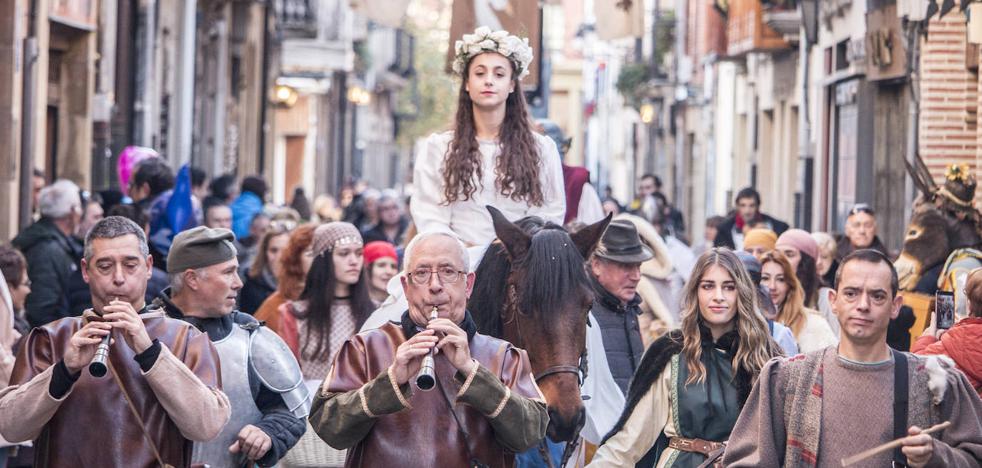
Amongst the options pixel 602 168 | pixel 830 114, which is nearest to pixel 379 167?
pixel 602 168

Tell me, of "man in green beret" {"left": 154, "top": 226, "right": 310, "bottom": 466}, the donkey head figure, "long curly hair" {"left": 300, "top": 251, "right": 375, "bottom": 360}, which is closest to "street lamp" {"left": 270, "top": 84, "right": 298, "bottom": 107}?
the donkey head figure

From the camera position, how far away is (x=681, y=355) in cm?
732

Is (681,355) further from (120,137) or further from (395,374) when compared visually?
(120,137)

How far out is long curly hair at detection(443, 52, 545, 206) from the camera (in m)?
8.64

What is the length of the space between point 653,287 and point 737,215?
7704mm

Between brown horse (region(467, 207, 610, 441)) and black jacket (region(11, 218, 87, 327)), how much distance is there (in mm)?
4659

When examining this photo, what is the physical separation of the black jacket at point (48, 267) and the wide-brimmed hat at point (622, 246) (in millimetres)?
3484

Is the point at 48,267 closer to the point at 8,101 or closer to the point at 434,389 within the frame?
the point at 8,101

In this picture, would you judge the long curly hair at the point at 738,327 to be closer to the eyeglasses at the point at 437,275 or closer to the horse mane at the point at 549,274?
the horse mane at the point at 549,274

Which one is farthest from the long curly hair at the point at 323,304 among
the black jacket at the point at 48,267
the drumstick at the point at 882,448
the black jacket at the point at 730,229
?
the black jacket at the point at 730,229

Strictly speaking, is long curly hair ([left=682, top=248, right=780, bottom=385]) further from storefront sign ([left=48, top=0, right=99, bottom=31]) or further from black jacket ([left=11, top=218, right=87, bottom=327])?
storefront sign ([left=48, top=0, right=99, bottom=31])

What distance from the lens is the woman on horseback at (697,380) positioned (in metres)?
7.18

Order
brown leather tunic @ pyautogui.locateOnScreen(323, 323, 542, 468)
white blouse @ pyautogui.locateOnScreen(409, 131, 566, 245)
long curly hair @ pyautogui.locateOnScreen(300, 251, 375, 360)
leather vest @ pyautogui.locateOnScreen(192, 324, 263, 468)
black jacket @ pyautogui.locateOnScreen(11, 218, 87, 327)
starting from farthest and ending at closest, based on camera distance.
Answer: black jacket @ pyautogui.locateOnScreen(11, 218, 87, 327) → long curly hair @ pyautogui.locateOnScreen(300, 251, 375, 360) → white blouse @ pyautogui.locateOnScreen(409, 131, 566, 245) → leather vest @ pyautogui.locateOnScreen(192, 324, 263, 468) → brown leather tunic @ pyautogui.locateOnScreen(323, 323, 542, 468)

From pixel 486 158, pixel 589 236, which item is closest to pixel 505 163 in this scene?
pixel 486 158
